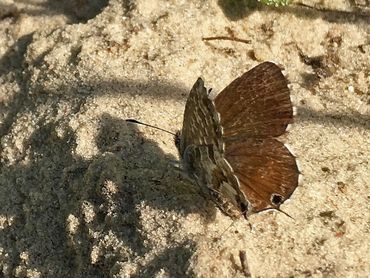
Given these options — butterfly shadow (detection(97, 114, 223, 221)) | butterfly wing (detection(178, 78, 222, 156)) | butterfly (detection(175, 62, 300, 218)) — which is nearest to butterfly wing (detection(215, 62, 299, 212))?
butterfly (detection(175, 62, 300, 218))

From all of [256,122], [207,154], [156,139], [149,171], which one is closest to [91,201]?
[149,171]

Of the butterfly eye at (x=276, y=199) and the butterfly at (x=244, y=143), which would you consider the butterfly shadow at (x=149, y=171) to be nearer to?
the butterfly at (x=244, y=143)

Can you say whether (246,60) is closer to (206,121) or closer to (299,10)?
(299,10)

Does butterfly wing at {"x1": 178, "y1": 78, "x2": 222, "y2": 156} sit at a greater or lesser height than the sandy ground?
greater

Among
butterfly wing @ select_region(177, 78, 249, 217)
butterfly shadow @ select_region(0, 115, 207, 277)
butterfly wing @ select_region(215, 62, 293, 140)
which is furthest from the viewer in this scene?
butterfly shadow @ select_region(0, 115, 207, 277)

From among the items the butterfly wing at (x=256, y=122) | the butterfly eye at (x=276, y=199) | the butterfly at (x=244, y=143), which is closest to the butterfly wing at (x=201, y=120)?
the butterfly at (x=244, y=143)

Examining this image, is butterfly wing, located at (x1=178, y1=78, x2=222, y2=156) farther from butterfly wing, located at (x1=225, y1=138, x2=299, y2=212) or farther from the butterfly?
butterfly wing, located at (x1=225, y1=138, x2=299, y2=212)
